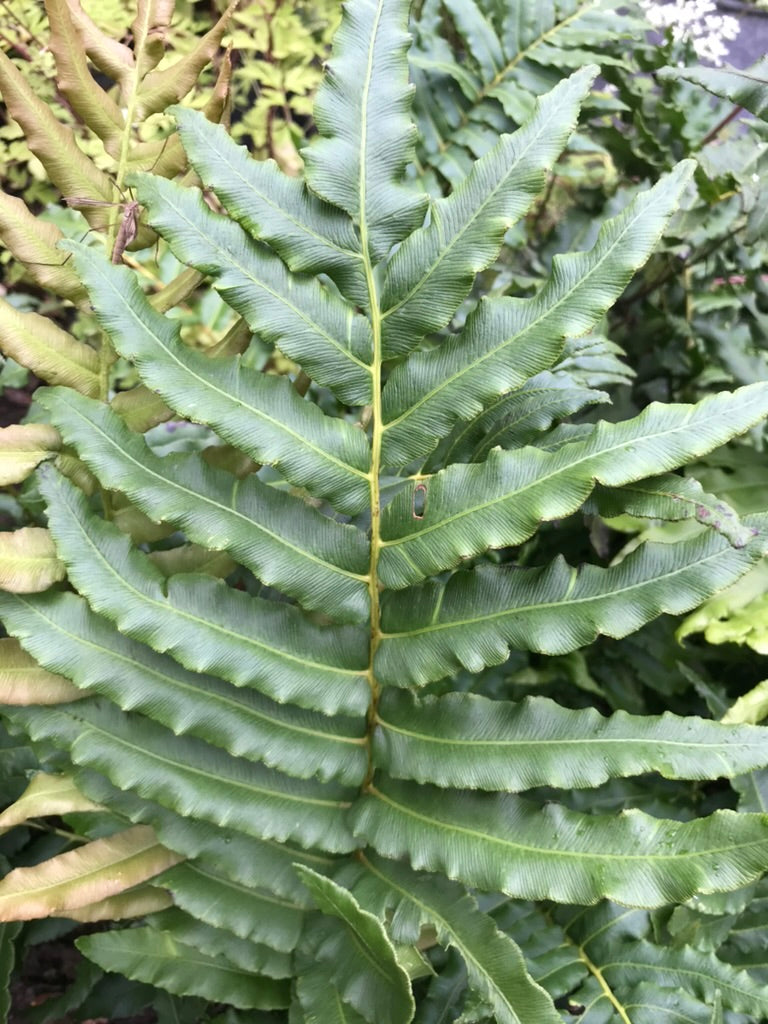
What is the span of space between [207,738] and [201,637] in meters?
0.10

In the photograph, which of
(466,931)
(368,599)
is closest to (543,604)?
(368,599)

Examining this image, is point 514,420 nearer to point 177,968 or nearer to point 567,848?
Result: point 567,848

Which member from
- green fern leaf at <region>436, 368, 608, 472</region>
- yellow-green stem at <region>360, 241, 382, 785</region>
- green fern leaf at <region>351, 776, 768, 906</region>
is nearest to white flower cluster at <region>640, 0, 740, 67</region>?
green fern leaf at <region>436, 368, 608, 472</region>

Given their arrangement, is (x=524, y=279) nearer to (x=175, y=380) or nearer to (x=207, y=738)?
(x=175, y=380)

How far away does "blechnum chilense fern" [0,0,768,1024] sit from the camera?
2.01 ft

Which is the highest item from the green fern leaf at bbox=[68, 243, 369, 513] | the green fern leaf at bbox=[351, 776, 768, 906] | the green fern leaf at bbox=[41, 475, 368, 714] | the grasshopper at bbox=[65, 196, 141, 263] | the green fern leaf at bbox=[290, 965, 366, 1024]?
the grasshopper at bbox=[65, 196, 141, 263]

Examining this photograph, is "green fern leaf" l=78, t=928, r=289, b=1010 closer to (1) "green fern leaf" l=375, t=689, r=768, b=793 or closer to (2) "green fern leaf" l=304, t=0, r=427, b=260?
(1) "green fern leaf" l=375, t=689, r=768, b=793

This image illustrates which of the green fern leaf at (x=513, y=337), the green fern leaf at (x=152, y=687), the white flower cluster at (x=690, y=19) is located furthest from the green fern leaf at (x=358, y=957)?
the white flower cluster at (x=690, y=19)

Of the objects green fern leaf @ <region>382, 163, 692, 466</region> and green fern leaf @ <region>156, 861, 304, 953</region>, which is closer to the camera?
green fern leaf @ <region>382, 163, 692, 466</region>

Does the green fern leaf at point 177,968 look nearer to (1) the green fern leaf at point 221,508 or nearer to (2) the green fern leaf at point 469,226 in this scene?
(1) the green fern leaf at point 221,508

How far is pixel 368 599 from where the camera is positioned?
2.33ft

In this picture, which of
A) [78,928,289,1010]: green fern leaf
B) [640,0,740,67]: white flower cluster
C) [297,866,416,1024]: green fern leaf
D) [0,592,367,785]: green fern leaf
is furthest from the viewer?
[640,0,740,67]: white flower cluster

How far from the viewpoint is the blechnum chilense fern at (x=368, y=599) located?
613 millimetres

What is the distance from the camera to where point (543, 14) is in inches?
48.1
